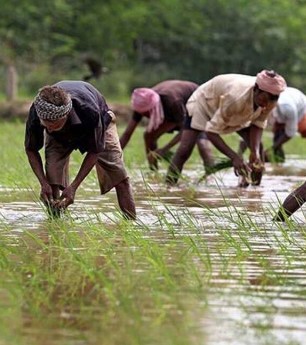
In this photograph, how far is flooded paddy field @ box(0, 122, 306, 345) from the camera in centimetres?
503

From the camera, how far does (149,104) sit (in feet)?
42.4

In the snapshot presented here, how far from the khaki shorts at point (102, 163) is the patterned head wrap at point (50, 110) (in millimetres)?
848

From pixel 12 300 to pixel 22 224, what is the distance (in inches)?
117

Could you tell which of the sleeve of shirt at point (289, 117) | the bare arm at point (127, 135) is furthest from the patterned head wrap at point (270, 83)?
the sleeve of shirt at point (289, 117)

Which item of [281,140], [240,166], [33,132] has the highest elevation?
[33,132]

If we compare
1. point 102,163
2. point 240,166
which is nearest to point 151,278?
point 102,163

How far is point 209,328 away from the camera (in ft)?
16.7

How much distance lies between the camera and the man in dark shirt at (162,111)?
510 inches

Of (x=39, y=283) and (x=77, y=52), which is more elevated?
(x=39, y=283)

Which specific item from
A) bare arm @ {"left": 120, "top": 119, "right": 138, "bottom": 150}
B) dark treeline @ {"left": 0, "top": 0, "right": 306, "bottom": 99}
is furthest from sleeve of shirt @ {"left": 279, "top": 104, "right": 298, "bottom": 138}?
dark treeline @ {"left": 0, "top": 0, "right": 306, "bottom": 99}

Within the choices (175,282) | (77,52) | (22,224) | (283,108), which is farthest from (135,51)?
(175,282)

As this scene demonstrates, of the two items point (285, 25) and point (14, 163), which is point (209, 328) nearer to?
point (14, 163)

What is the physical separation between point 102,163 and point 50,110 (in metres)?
1.31

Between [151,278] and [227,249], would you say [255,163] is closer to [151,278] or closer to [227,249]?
[227,249]
